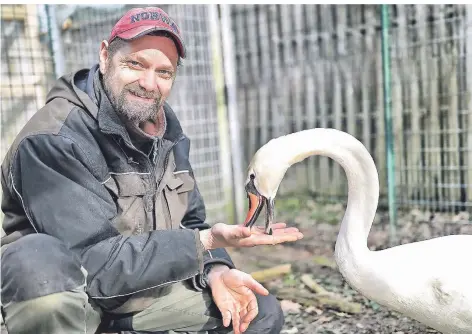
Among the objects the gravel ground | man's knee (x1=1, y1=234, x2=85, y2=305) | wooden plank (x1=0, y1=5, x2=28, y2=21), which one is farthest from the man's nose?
wooden plank (x1=0, y1=5, x2=28, y2=21)

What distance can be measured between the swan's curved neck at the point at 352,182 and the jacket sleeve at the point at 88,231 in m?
0.80

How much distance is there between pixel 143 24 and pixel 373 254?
65.0 inches

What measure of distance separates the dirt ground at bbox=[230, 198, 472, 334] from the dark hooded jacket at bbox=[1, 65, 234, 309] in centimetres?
168

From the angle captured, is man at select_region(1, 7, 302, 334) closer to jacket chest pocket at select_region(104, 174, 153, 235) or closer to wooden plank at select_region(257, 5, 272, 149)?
jacket chest pocket at select_region(104, 174, 153, 235)

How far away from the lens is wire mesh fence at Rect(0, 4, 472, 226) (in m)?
5.53

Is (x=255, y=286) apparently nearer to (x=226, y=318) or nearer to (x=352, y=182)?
(x=226, y=318)

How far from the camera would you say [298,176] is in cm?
633

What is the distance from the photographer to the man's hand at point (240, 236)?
2422 mm

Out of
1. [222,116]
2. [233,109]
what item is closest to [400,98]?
[233,109]

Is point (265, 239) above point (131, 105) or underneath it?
underneath

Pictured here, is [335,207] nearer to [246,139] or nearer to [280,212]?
[280,212]

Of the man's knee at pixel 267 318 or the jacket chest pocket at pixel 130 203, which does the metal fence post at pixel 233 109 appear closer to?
the man's knee at pixel 267 318

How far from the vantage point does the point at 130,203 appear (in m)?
2.65

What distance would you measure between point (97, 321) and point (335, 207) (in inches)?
162
